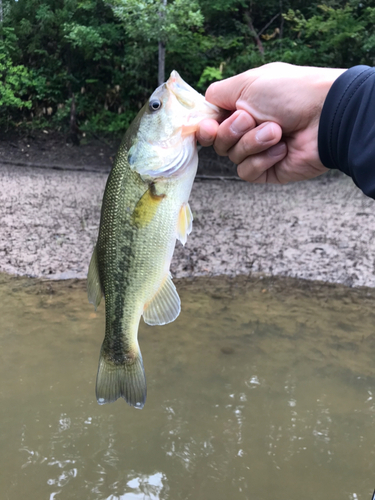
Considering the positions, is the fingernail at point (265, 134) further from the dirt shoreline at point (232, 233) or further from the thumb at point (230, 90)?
the dirt shoreline at point (232, 233)

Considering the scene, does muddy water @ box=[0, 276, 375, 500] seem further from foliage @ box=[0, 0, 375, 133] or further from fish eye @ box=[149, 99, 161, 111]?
foliage @ box=[0, 0, 375, 133]

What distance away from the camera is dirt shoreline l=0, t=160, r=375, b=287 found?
570 cm

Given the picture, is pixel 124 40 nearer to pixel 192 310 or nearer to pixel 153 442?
pixel 192 310

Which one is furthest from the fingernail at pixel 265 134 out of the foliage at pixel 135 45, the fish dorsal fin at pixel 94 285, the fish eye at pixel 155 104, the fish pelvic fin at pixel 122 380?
the foliage at pixel 135 45

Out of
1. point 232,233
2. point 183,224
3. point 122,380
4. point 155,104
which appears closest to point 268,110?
point 155,104

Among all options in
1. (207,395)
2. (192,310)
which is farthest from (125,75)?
(207,395)

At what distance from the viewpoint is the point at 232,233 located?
7.07 metres

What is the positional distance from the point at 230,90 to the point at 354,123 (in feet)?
1.98

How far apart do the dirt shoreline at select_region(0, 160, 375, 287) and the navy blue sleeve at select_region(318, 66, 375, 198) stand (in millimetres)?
3847

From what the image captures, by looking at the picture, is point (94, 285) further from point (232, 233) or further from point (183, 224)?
point (232, 233)

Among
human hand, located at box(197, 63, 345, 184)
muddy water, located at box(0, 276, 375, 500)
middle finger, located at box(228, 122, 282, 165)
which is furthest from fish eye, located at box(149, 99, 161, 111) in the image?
muddy water, located at box(0, 276, 375, 500)

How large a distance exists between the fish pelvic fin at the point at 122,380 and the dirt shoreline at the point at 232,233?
3528 millimetres

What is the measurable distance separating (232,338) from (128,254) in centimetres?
256

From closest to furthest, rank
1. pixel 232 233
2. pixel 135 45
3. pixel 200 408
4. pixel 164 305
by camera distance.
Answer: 1. pixel 164 305
2. pixel 200 408
3. pixel 232 233
4. pixel 135 45
